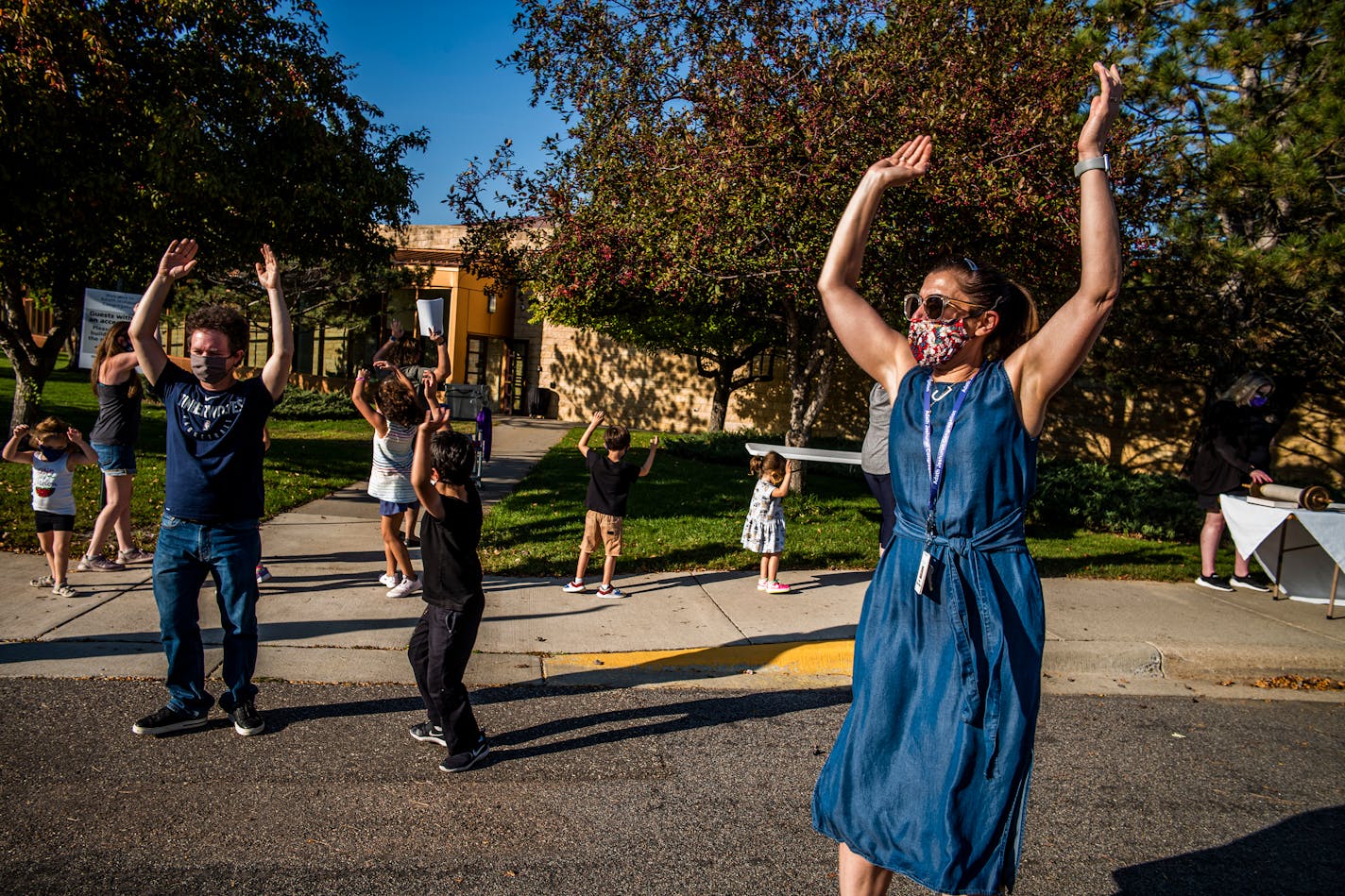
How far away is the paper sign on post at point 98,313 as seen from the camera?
351 inches

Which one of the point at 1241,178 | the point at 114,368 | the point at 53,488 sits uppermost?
the point at 1241,178

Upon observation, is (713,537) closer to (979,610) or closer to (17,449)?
(17,449)

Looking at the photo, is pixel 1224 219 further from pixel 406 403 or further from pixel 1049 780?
pixel 406 403

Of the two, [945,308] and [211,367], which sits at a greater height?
[945,308]

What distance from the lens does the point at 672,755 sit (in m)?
4.14

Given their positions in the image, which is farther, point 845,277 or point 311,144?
point 311,144

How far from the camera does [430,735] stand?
4.08m

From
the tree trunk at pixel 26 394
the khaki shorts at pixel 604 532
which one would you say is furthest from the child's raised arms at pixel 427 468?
the tree trunk at pixel 26 394

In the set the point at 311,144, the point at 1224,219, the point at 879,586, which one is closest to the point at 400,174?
the point at 311,144

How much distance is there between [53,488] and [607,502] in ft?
11.8

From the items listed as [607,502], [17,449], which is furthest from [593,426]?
[17,449]

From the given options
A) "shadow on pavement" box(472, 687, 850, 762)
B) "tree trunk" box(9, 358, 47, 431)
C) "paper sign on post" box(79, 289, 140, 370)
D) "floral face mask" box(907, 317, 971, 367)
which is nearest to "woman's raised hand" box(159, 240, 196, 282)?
"shadow on pavement" box(472, 687, 850, 762)

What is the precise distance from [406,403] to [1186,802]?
16.5ft

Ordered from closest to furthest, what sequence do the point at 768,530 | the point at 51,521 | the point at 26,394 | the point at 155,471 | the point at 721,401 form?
the point at 51,521, the point at 768,530, the point at 155,471, the point at 26,394, the point at 721,401
